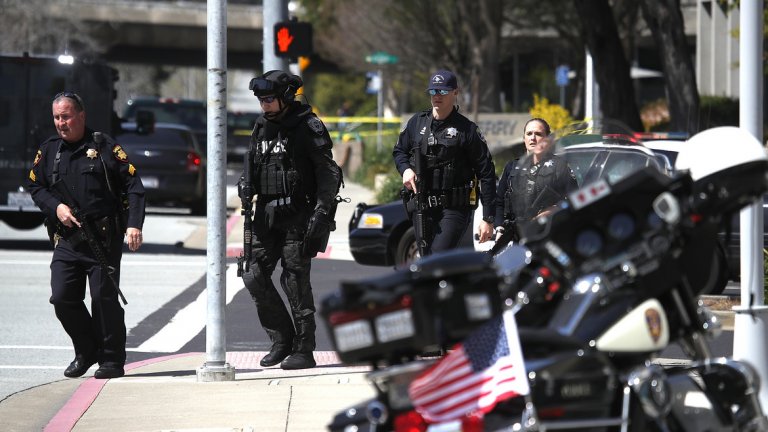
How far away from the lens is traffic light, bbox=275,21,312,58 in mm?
16234

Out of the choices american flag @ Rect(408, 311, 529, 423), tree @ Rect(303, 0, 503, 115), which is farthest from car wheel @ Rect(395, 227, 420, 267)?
tree @ Rect(303, 0, 503, 115)

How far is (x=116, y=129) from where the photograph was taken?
19859 millimetres

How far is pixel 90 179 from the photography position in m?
9.12

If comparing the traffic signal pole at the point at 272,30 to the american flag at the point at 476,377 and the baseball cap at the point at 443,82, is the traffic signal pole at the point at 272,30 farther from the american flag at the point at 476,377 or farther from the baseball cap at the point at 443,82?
the american flag at the point at 476,377

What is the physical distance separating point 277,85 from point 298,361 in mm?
1777

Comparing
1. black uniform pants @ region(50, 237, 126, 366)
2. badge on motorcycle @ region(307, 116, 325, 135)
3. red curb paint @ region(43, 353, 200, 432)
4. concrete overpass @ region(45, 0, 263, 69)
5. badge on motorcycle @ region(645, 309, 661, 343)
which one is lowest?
red curb paint @ region(43, 353, 200, 432)

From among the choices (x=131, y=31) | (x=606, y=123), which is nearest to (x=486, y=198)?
(x=606, y=123)

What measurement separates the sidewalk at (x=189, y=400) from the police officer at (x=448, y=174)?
3.70 feet

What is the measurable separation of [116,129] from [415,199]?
35.4 ft

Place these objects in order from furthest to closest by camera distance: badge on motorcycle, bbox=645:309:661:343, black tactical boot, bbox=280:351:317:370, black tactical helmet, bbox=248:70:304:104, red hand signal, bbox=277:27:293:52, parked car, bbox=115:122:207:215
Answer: parked car, bbox=115:122:207:215 < red hand signal, bbox=277:27:293:52 < black tactical boot, bbox=280:351:317:370 < black tactical helmet, bbox=248:70:304:104 < badge on motorcycle, bbox=645:309:661:343

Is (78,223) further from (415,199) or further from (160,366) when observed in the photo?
(415,199)

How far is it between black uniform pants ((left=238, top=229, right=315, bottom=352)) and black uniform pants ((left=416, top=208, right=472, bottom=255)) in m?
0.90

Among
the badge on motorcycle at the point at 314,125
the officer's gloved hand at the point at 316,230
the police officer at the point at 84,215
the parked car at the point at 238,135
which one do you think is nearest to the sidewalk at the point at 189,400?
the police officer at the point at 84,215

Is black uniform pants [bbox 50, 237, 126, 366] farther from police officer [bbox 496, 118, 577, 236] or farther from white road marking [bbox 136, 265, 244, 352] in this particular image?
police officer [bbox 496, 118, 577, 236]
